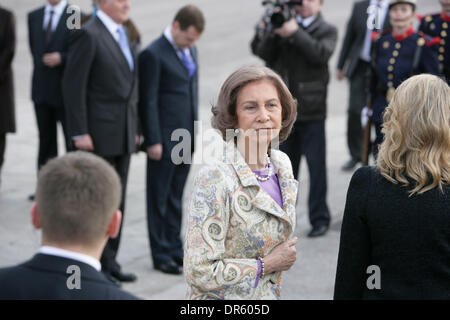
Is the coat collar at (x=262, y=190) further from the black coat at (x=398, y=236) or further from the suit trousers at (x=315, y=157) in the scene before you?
the suit trousers at (x=315, y=157)

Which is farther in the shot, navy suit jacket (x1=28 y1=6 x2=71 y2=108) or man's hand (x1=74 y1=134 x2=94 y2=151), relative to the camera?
navy suit jacket (x1=28 y1=6 x2=71 y2=108)

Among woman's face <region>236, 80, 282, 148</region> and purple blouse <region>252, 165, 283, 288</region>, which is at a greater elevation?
woman's face <region>236, 80, 282, 148</region>

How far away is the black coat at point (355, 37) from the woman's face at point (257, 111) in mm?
4991

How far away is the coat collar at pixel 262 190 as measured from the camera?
9.79ft

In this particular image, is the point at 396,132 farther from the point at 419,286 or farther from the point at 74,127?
the point at 74,127

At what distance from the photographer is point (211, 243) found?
9.47 ft

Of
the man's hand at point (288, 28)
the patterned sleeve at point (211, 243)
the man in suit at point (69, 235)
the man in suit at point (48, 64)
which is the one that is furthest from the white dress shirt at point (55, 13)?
the man in suit at point (69, 235)

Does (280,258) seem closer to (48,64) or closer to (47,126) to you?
(48,64)

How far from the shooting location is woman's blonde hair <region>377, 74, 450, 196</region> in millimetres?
2670

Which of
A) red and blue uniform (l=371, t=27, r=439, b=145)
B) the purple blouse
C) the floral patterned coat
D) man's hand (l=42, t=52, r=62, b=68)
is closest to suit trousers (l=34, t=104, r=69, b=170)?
man's hand (l=42, t=52, r=62, b=68)

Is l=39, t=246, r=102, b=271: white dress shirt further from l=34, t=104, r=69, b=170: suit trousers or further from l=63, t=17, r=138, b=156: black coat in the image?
l=34, t=104, r=69, b=170: suit trousers

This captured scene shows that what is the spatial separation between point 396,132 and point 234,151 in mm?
686

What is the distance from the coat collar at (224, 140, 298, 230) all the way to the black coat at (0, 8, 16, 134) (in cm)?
469
